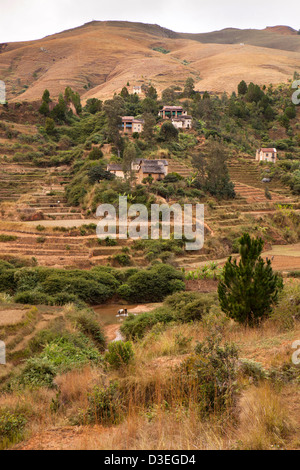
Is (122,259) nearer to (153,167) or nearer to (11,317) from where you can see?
(153,167)

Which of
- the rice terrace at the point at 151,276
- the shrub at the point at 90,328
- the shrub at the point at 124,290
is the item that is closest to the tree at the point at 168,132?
the rice terrace at the point at 151,276

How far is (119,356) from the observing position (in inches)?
212

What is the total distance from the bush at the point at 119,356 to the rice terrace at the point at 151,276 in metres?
0.02

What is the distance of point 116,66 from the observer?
109m

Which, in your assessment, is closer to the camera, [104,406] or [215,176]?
[104,406]

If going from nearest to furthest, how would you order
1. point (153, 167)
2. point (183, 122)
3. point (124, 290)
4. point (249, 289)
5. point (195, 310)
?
point (249, 289)
point (195, 310)
point (124, 290)
point (153, 167)
point (183, 122)

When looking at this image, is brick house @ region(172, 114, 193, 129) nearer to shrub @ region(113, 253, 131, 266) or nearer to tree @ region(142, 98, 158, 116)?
tree @ region(142, 98, 158, 116)

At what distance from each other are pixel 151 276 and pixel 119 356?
55.5ft

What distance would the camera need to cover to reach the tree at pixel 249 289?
25.8ft

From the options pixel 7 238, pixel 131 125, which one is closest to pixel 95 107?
pixel 131 125

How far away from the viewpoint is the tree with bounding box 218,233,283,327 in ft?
25.8

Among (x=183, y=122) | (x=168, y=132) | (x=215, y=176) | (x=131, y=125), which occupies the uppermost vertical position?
(x=183, y=122)

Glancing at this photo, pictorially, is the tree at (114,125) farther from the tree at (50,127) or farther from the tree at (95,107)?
the tree at (95,107)

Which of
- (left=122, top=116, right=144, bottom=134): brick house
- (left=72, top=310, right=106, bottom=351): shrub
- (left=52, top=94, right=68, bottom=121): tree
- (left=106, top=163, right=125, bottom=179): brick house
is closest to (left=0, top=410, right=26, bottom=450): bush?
(left=72, top=310, right=106, bottom=351): shrub
